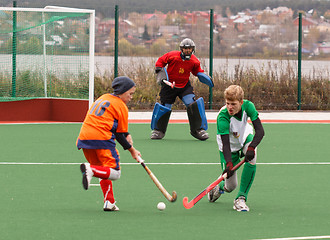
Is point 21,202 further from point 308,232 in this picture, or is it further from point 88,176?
point 308,232

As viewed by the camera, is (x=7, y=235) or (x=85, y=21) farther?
(x=85, y=21)

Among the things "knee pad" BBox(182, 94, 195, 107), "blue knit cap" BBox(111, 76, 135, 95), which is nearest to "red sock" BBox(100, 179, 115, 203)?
"blue knit cap" BBox(111, 76, 135, 95)

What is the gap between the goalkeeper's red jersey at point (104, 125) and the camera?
731cm

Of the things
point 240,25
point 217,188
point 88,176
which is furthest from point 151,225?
point 240,25

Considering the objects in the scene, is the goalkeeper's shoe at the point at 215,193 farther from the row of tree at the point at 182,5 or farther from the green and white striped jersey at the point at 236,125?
the row of tree at the point at 182,5

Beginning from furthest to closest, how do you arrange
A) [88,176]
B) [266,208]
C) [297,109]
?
[297,109]
[266,208]
[88,176]

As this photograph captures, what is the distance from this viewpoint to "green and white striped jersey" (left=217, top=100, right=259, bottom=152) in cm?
744

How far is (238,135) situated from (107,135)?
1.20m

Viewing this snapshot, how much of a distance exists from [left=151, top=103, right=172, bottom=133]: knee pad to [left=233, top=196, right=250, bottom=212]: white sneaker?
20.1 feet

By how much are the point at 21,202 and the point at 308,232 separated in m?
2.82

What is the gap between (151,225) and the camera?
22.5 feet

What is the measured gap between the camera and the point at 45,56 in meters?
16.8

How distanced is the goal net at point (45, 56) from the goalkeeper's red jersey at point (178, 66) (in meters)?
3.40

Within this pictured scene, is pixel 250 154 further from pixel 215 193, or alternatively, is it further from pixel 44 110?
pixel 44 110
